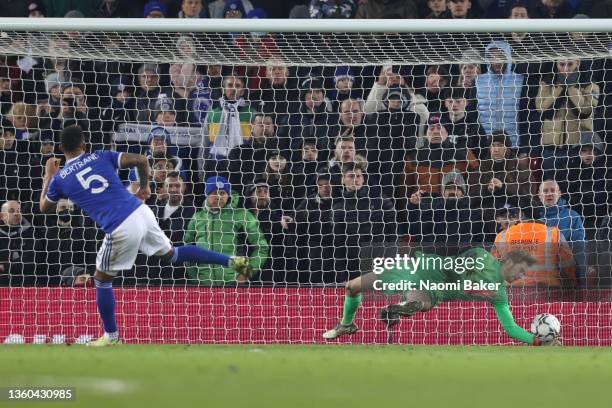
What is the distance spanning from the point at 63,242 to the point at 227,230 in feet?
5.25

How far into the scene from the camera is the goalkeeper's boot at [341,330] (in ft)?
34.6

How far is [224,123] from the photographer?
11562mm

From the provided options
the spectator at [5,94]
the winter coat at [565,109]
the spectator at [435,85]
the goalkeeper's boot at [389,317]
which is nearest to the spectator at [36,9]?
the spectator at [5,94]

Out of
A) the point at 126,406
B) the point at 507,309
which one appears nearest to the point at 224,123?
the point at 507,309

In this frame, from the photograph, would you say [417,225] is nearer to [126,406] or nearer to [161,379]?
[161,379]

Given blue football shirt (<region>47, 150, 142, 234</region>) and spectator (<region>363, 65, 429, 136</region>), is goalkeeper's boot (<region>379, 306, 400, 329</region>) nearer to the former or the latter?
spectator (<region>363, 65, 429, 136</region>)

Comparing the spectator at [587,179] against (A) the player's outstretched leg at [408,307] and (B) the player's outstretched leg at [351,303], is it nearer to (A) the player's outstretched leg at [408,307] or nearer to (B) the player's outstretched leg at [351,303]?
(A) the player's outstretched leg at [408,307]

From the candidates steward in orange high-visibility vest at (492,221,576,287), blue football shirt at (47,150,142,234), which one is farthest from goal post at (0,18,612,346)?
blue football shirt at (47,150,142,234)

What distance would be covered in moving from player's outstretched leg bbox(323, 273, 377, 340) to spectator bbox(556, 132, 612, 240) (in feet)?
7.25

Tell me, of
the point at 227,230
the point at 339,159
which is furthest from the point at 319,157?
the point at 227,230

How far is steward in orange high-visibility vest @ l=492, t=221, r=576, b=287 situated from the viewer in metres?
10.6

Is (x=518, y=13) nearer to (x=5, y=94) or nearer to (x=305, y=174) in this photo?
(x=305, y=174)

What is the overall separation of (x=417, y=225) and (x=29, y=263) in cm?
363

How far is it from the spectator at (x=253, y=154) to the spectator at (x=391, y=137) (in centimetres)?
92
